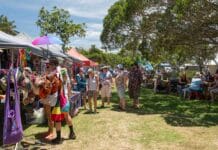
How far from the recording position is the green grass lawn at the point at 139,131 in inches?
341

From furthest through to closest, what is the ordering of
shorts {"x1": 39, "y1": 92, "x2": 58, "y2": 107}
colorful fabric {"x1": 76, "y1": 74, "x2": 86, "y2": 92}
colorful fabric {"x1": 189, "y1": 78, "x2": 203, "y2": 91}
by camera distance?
colorful fabric {"x1": 189, "y1": 78, "x2": 203, "y2": 91}, colorful fabric {"x1": 76, "y1": 74, "x2": 86, "y2": 92}, shorts {"x1": 39, "y1": 92, "x2": 58, "y2": 107}

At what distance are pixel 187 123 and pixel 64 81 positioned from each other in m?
4.47

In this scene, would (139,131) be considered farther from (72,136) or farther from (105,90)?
(105,90)

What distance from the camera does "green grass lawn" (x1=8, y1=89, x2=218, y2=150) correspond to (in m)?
8.66

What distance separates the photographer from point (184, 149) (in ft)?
27.3

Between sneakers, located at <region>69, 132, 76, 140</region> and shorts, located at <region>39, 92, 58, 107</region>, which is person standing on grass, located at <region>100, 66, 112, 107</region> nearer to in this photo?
sneakers, located at <region>69, 132, 76, 140</region>

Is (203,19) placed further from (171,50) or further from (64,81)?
(64,81)

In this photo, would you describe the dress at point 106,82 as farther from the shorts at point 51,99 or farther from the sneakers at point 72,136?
the shorts at point 51,99

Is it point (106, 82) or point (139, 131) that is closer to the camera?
point (139, 131)

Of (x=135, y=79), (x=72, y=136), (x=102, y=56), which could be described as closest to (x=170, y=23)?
(x=135, y=79)

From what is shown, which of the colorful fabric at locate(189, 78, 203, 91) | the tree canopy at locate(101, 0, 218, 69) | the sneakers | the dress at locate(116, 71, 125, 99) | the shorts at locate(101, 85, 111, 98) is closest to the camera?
the sneakers

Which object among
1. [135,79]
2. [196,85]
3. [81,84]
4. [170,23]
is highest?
[170,23]

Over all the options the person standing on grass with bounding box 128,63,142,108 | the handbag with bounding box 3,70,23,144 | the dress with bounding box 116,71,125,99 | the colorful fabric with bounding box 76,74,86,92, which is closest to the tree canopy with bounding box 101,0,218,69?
the person standing on grass with bounding box 128,63,142,108

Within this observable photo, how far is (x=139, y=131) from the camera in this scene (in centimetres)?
1023
